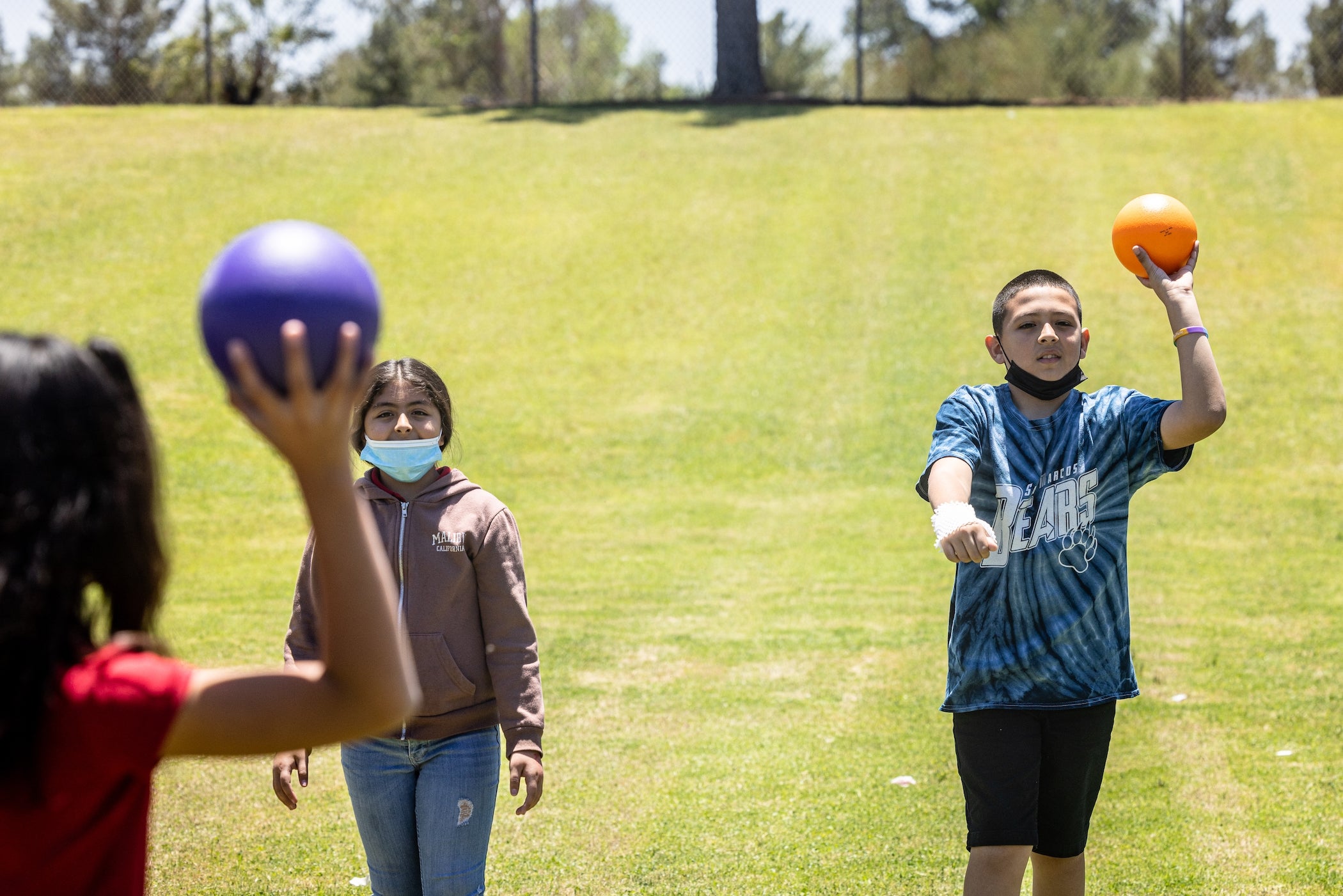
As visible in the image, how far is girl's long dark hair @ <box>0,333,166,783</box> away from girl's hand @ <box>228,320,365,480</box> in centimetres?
18

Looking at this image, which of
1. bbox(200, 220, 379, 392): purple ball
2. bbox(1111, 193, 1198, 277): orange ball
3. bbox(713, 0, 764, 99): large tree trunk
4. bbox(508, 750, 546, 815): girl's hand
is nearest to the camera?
bbox(200, 220, 379, 392): purple ball

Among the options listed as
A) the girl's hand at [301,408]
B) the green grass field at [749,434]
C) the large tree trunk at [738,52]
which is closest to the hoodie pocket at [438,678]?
the green grass field at [749,434]

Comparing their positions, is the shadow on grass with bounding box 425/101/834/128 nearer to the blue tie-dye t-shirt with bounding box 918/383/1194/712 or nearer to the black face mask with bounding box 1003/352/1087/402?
the black face mask with bounding box 1003/352/1087/402

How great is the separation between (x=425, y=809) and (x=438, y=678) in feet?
1.19

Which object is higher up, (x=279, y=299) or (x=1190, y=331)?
(x=279, y=299)

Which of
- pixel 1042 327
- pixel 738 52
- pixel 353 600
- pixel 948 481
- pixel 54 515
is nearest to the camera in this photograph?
pixel 54 515

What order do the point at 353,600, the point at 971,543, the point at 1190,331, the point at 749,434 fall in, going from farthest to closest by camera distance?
the point at 749,434 < the point at 1190,331 < the point at 971,543 < the point at 353,600

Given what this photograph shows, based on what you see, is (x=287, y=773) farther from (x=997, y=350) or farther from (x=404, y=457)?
(x=997, y=350)

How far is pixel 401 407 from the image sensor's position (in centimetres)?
379

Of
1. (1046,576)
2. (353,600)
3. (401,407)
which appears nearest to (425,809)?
(401,407)

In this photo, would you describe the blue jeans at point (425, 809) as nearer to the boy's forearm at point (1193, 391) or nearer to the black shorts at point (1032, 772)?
the black shorts at point (1032, 772)

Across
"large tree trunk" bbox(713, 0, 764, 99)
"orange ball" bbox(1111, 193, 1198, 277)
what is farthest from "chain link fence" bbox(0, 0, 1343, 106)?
"orange ball" bbox(1111, 193, 1198, 277)

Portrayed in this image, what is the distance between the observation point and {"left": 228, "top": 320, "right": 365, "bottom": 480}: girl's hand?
5.51ft

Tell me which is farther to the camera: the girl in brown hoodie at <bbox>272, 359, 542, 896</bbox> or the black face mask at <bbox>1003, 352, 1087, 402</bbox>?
the black face mask at <bbox>1003, 352, 1087, 402</bbox>
